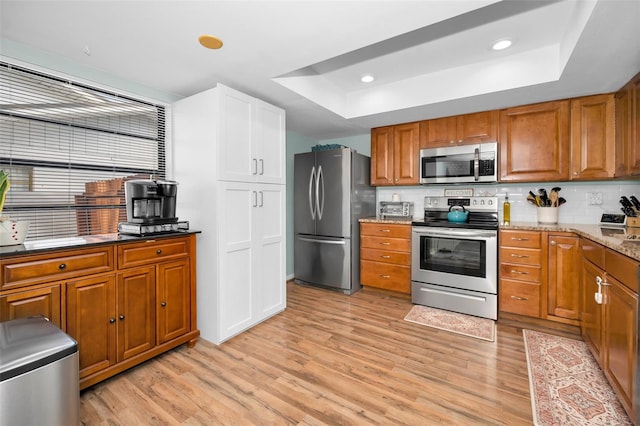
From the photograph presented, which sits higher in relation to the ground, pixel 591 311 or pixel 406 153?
pixel 406 153

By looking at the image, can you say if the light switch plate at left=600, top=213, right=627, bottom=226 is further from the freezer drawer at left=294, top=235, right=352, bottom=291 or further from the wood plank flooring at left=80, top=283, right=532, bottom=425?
the freezer drawer at left=294, top=235, right=352, bottom=291

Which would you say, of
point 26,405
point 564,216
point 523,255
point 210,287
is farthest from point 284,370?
point 564,216

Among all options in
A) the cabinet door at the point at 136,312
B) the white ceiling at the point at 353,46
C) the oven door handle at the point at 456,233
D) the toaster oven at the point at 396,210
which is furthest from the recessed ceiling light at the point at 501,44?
the cabinet door at the point at 136,312

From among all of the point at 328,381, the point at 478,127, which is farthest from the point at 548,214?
the point at 328,381

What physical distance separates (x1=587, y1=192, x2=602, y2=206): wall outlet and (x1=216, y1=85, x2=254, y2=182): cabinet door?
11.3 feet

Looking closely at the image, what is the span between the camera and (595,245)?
6.75ft

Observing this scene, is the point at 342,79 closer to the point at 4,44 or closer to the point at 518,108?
the point at 518,108

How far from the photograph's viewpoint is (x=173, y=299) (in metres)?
2.32

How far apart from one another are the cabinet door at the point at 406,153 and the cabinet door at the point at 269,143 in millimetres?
1585

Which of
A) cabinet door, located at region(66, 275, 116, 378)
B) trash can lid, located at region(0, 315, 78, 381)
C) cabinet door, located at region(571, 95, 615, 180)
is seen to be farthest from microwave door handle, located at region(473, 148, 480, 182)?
trash can lid, located at region(0, 315, 78, 381)

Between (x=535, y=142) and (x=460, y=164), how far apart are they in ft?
2.38

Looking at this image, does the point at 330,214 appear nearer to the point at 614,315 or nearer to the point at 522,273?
the point at 522,273

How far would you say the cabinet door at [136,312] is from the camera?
201 cm

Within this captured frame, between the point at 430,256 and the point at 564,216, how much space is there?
4.85ft
